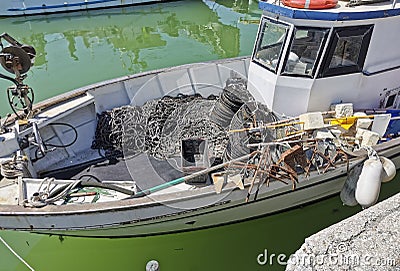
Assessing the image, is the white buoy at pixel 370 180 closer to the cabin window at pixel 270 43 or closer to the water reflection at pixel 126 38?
the cabin window at pixel 270 43

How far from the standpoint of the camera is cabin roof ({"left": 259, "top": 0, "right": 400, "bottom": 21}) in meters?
4.06

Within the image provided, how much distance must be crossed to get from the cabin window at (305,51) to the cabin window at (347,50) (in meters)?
0.12

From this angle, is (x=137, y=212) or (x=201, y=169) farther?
(x=201, y=169)

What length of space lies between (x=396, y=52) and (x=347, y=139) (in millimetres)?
1395

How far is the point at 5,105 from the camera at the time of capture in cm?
823

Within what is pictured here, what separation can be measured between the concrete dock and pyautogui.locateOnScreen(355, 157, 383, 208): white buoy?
2579 millimetres

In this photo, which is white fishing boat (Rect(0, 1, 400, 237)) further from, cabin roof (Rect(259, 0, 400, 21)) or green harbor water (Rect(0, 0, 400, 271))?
green harbor water (Rect(0, 0, 400, 271))

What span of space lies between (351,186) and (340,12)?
2000mm

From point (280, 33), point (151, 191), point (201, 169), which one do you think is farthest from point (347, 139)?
point (151, 191)

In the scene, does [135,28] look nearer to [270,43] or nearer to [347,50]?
[270,43]

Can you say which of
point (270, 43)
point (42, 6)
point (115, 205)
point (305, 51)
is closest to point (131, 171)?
point (115, 205)

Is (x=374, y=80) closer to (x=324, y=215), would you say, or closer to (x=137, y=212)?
(x=324, y=215)

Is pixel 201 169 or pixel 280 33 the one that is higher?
pixel 280 33

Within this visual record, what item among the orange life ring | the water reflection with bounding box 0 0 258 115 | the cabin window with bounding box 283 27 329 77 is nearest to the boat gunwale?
the cabin window with bounding box 283 27 329 77
